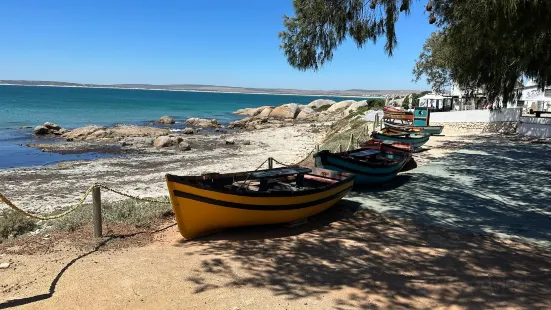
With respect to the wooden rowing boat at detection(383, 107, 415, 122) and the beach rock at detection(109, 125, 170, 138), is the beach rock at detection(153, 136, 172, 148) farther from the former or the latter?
the wooden rowing boat at detection(383, 107, 415, 122)

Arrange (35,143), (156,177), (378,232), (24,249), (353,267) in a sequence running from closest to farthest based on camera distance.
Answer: (353,267) → (24,249) → (378,232) → (156,177) → (35,143)

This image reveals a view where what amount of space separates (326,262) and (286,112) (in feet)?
181

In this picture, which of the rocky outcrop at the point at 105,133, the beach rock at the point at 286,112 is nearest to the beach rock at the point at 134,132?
the rocky outcrop at the point at 105,133

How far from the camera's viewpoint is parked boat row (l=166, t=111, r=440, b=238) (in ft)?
24.9

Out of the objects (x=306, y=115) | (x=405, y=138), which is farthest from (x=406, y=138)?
(x=306, y=115)


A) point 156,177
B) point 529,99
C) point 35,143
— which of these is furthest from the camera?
point 529,99

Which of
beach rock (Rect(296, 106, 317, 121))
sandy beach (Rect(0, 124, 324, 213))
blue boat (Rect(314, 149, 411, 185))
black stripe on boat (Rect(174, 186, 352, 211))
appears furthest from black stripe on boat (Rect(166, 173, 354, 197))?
beach rock (Rect(296, 106, 317, 121))

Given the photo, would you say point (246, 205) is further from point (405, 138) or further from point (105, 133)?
point (105, 133)

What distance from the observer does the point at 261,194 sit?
318 inches

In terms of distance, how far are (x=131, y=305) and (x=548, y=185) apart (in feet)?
42.6

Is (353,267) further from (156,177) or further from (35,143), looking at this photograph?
(35,143)

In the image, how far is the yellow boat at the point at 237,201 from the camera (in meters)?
7.53

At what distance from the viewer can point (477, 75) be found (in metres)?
12.0

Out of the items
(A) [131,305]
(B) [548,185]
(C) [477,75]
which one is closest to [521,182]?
(B) [548,185]
